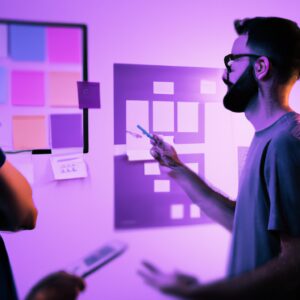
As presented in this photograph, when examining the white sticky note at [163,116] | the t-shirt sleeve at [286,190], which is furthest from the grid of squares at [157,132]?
the t-shirt sleeve at [286,190]

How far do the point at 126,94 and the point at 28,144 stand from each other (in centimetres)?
42

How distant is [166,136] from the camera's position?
1.29 m

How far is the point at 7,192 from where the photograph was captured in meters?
0.80

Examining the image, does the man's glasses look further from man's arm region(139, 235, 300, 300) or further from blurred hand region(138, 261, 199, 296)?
blurred hand region(138, 261, 199, 296)

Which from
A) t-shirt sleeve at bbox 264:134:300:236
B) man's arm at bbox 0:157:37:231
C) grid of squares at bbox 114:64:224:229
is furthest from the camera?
grid of squares at bbox 114:64:224:229

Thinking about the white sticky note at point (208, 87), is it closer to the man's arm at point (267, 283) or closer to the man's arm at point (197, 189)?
the man's arm at point (197, 189)

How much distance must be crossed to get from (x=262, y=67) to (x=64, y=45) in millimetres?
741

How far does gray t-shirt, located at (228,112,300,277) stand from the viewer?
3.30 ft

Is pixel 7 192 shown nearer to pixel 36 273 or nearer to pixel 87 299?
pixel 36 273

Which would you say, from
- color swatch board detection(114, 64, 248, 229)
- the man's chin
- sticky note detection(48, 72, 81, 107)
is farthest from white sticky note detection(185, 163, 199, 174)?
sticky note detection(48, 72, 81, 107)

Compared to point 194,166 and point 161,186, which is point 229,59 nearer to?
point 194,166

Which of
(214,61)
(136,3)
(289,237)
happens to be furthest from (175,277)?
(136,3)


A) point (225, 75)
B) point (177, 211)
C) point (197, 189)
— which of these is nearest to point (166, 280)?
point (177, 211)

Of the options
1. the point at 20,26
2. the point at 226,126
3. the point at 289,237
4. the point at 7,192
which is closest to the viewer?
the point at 7,192
